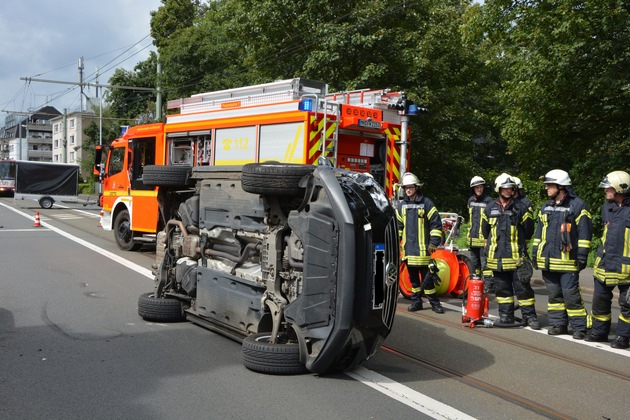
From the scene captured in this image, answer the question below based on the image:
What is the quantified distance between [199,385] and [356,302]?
1407mm

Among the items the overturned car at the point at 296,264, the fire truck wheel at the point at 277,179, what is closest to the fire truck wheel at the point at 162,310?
the overturned car at the point at 296,264

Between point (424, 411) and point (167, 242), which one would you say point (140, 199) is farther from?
point (424, 411)

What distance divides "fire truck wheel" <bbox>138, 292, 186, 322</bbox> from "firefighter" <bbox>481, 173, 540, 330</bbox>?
3.87 metres

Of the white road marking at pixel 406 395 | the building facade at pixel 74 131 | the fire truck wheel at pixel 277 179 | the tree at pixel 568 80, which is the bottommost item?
the white road marking at pixel 406 395

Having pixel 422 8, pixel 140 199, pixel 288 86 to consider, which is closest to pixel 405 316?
pixel 288 86

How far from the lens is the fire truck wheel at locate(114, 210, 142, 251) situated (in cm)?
1325

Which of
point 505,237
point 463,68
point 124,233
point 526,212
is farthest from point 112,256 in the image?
point 463,68

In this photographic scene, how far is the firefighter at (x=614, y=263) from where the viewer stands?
643 centimetres

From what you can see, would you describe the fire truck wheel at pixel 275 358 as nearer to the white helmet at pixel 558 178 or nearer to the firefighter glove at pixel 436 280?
the firefighter glove at pixel 436 280

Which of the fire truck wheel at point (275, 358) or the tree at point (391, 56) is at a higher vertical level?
the tree at point (391, 56)

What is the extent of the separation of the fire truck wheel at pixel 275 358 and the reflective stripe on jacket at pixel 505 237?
139 inches

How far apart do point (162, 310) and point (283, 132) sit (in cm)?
382

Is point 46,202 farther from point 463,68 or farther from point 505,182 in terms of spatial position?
point 505,182

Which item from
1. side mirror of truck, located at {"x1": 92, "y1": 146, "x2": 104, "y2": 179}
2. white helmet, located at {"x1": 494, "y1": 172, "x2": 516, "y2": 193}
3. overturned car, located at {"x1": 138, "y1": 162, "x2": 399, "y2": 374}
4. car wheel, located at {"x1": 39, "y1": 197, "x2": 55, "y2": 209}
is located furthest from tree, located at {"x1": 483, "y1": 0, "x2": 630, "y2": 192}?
car wheel, located at {"x1": 39, "y1": 197, "x2": 55, "y2": 209}
